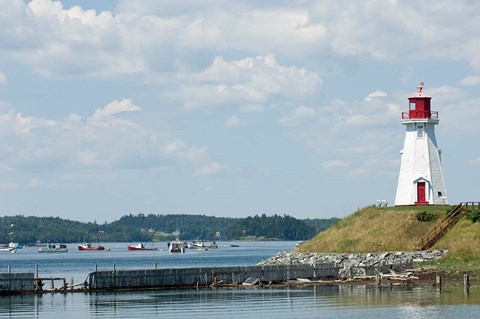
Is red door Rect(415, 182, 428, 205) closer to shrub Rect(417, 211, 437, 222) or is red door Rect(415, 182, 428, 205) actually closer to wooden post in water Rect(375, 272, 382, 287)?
shrub Rect(417, 211, 437, 222)

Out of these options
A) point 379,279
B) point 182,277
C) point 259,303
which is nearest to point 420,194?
point 379,279

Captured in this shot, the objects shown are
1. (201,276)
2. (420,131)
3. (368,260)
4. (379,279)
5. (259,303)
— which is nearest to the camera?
(259,303)

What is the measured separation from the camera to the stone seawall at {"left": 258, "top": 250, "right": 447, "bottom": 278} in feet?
273

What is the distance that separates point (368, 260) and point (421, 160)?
1561 centimetres

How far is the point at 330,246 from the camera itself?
95.9 m

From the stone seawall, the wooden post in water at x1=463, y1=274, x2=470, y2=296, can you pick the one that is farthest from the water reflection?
the stone seawall

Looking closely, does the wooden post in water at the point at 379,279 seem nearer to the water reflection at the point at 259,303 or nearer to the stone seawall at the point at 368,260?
the water reflection at the point at 259,303

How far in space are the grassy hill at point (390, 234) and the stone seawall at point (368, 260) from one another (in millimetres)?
1786

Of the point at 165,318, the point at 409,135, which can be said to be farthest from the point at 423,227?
the point at 165,318

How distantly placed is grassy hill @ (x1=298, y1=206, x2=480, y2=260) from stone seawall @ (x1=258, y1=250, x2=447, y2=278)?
1.79m

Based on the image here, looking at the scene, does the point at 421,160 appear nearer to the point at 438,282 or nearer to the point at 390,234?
the point at 390,234

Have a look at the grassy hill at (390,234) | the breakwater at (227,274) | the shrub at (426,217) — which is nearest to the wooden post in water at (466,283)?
the breakwater at (227,274)

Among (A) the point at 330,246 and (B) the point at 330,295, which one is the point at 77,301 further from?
(A) the point at 330,246

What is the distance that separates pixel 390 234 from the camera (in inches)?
3644
